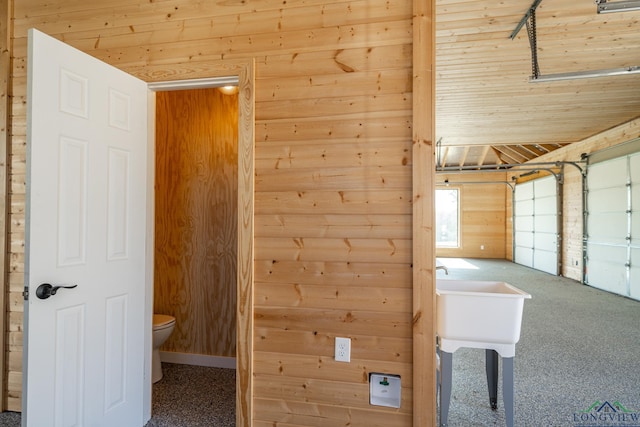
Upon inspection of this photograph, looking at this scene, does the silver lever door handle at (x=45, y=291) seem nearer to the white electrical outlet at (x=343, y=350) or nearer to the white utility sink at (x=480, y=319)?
the white electrical outlet at (x=343, y=350)

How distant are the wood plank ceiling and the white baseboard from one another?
3.62 m

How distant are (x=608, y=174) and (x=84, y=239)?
311 inches

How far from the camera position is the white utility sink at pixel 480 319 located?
1785 mm

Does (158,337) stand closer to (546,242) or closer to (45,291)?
(45,291)

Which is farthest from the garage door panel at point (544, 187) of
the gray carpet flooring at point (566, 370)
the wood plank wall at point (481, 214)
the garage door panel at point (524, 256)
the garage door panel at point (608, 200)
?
the gray carpet flooring at point (566, 370)

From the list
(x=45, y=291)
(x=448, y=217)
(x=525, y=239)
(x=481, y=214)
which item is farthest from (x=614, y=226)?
(x=45, y=291)

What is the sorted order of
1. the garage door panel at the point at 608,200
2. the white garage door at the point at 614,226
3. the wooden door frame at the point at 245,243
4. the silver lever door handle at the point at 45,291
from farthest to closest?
the garage door panel at the point at 608,200 < the white garage door at the point at 614,226 < the wooden door frame at the point at 245,243 < the silver lever door handle at the point at 45,291

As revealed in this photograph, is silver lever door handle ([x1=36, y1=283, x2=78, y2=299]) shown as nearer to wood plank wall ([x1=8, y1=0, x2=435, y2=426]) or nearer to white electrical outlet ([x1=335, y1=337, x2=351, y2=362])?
wood plank wall ([x1=8, y1=0, x2=435, y2=426])

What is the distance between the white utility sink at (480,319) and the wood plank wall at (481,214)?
9.54 metres

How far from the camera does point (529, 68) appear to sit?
12.7ft

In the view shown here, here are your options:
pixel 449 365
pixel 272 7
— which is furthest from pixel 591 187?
pixel 272 7

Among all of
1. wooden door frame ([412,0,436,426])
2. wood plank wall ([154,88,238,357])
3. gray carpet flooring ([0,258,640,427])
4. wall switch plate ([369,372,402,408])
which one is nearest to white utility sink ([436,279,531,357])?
wooden door frame ([412,0,436,426])

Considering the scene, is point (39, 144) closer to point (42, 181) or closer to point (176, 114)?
point (42, 181)

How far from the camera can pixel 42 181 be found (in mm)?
1503
